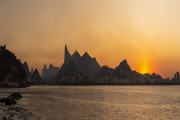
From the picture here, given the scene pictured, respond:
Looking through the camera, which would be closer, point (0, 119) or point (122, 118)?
point (0, 119)

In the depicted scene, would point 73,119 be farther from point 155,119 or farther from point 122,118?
point 155,119

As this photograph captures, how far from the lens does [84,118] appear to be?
66000 millimetres

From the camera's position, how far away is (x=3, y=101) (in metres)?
99.4

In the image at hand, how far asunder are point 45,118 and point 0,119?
→ 499 inches

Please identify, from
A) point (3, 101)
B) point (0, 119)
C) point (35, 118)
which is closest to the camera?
point (0, 119)

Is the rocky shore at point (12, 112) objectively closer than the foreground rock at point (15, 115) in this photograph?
No

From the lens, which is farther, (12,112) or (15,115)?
(12,112)

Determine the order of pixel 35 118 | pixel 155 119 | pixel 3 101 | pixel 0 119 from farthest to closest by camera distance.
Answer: pixel 3 101 < pixel 155 119 < pixel 35 118 < pixel 0 119

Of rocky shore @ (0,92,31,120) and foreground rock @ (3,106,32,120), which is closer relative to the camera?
foreground rock @ (3,106,32,120)

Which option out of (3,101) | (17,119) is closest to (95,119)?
(17,119)

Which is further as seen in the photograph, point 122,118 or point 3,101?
point 3,101

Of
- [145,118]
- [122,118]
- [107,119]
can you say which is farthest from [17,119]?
[145,118]

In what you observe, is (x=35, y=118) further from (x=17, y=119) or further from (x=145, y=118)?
(x=145, y=118)

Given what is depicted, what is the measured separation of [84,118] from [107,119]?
570cm
